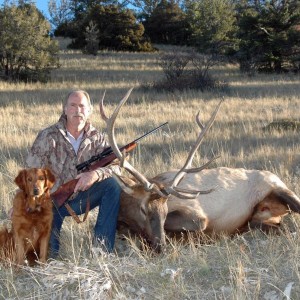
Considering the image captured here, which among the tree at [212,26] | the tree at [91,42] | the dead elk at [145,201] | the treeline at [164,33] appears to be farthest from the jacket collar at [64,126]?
the tree at [212,26]

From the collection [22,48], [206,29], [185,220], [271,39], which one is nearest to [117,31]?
[206,29]

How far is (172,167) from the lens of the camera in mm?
7281

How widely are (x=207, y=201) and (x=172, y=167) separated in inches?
77.1

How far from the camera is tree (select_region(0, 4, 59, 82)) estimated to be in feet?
68.6

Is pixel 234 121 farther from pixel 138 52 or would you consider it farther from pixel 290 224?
pixel 138 52

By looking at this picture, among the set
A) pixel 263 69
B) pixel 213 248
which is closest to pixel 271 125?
pixel 213 248

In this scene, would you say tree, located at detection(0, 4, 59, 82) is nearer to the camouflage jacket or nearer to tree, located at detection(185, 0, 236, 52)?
tree, located at detection(185, 0, 236, 52)

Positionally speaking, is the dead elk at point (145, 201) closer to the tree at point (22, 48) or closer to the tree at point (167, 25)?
the tree at point (22, 48)

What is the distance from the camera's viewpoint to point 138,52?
3164cm

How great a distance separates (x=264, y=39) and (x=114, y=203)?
2238 cm

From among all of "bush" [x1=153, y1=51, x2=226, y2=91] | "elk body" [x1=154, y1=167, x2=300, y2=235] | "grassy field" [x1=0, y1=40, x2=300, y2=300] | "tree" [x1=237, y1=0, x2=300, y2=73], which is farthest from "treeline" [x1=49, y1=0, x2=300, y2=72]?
"elk body" [x1=154, y1=167, x2=300, y2=235]

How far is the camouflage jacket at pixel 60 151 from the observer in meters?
5.01

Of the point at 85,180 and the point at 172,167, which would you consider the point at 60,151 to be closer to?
the point at 85,180

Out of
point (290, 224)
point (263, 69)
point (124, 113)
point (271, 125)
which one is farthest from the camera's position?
point (263, 69)
